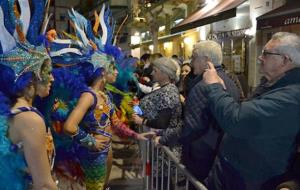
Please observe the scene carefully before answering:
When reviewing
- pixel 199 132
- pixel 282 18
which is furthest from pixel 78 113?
pixel 282 18

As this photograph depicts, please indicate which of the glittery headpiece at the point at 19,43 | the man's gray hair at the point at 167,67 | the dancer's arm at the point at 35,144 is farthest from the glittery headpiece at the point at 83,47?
the dancer's arm at the point at 35,144

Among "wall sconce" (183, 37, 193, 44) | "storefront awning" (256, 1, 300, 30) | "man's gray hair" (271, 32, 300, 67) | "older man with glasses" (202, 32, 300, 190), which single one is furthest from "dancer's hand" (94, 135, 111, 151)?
"wall sconce" (183, 37, 193, 44)

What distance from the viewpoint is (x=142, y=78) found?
9.28 meters

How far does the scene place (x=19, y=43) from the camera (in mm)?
2764

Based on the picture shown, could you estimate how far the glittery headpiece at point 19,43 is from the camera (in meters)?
2.64

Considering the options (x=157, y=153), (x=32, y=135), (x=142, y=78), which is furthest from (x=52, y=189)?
(x=142, y=78)

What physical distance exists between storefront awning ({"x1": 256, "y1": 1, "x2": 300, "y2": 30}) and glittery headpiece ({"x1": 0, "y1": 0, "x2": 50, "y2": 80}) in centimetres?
543

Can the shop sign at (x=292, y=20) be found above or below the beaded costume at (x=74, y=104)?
above

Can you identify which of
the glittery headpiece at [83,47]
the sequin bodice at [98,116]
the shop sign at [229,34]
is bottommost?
the sequin bodice at [98,116]

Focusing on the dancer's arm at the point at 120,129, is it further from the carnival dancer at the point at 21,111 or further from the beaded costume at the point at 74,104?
the carnival dancer at the point at 21,111

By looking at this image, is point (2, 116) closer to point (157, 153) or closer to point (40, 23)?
point (40, 23)

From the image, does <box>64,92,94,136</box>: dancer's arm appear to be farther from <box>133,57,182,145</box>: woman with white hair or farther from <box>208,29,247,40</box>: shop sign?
<box>208,29,247,40</box>: shop sign

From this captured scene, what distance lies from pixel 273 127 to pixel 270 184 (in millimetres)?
398

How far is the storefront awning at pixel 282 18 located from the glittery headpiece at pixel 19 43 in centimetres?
543
